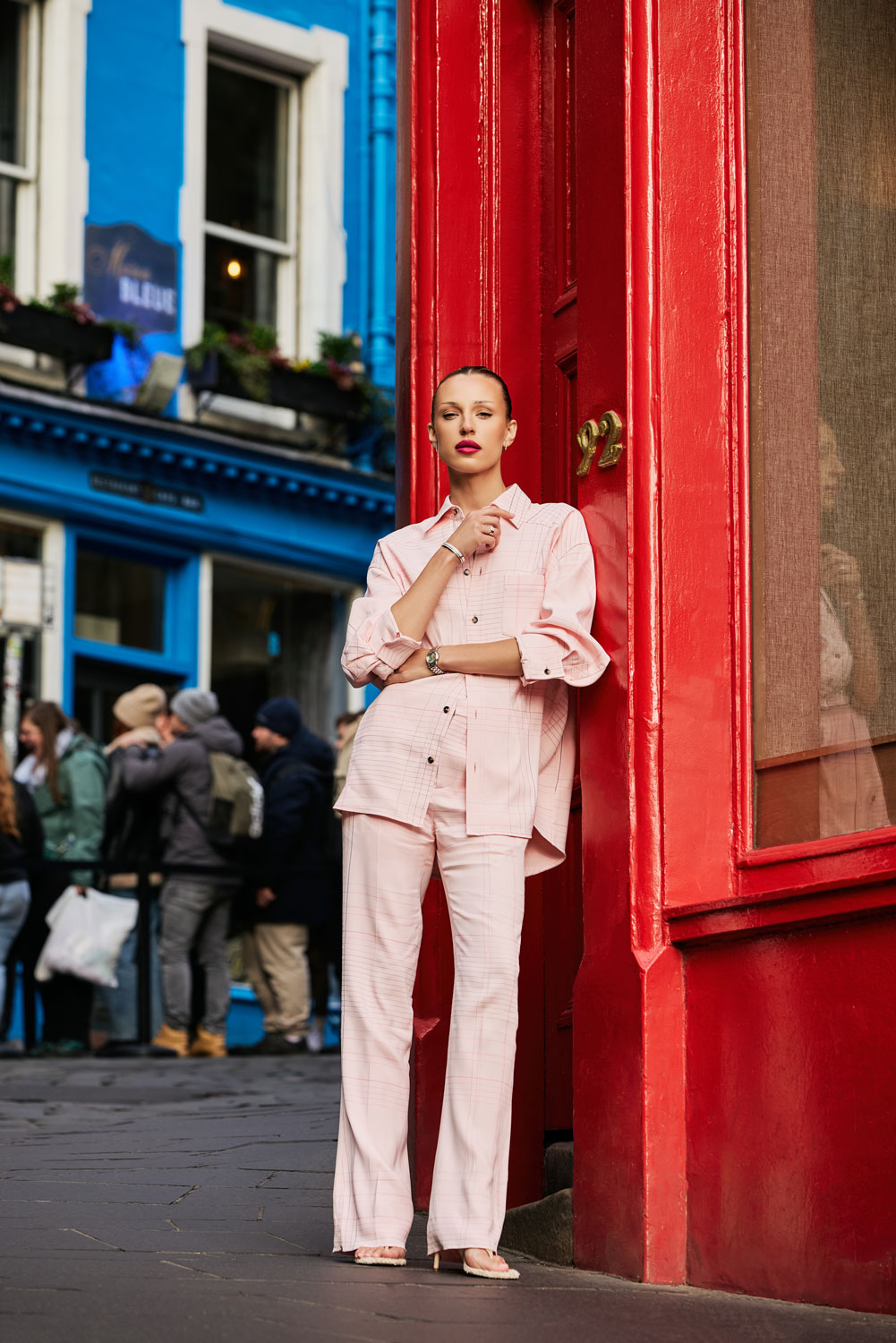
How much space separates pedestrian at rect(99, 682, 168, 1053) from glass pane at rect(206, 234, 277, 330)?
16.5ft

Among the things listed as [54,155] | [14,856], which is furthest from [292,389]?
[14,856]

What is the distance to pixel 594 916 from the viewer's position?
4949mm

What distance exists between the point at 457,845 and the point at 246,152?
13044 millimetres

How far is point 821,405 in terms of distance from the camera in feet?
16.0

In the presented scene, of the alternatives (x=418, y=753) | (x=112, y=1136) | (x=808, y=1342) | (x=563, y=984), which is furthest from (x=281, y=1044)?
(x=808, y=1342)

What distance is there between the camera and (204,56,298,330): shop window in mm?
16688

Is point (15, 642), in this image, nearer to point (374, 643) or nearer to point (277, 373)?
point (277, 373)

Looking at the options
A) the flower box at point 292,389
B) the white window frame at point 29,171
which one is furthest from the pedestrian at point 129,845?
the white window frame at point 29,171

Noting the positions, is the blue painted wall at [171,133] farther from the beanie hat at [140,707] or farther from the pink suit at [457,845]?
the pink suit at [457,845]

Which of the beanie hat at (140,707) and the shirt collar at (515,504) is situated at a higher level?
the beanie hat at (140,707)

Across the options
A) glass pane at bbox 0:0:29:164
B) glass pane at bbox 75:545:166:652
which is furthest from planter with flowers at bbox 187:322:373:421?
glass pane at bbox 0:0:29:164

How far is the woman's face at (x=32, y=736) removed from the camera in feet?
40.2

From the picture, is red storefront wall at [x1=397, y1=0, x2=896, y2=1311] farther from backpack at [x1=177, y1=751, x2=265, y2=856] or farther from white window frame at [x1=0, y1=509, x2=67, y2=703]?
white window frame at [x1=0, y1=509, x2=67, y2=703]

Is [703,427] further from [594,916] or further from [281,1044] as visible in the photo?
[281,1044]
